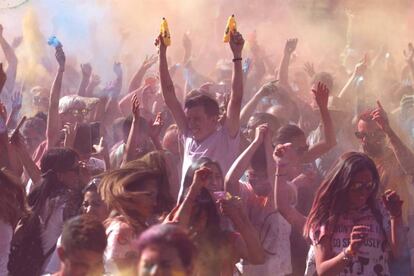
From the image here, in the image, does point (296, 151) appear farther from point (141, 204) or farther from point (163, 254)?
point (163, 254)

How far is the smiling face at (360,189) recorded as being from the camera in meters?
4.16

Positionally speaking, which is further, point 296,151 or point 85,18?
point 85,18

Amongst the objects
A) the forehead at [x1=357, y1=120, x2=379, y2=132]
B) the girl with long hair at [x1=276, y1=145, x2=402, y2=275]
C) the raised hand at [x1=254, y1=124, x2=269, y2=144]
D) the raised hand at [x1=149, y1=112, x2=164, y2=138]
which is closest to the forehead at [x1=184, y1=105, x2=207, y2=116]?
the raised hand at [x1=254, y1=124, x2=269, y2=144]

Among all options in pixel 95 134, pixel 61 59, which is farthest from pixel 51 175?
pixel 61 59

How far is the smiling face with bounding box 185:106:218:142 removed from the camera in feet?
17.3

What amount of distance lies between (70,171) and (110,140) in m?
2.60

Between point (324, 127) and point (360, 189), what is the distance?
1.71m

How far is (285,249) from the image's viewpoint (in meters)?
5.07

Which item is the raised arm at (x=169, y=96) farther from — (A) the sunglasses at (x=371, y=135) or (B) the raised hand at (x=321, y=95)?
(A) the sunglasses at (x=371, y=135)

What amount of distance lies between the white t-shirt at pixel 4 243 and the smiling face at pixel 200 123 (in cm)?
130

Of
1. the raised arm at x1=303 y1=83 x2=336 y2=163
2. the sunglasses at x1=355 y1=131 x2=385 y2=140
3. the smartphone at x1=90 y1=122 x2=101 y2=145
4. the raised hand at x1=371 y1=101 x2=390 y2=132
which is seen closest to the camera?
the raised hand at x1=371 y1=101 x2=390 y2=132

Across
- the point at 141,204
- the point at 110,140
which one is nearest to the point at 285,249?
the point at 141,204

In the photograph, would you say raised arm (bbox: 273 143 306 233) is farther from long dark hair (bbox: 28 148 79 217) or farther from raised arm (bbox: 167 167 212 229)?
long dark hair (bbox: 28 148 79 217)

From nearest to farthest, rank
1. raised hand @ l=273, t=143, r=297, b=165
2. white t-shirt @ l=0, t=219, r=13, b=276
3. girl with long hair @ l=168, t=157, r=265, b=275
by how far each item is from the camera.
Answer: girl with long hair @ l=168, t=157, r=265, b=275
white t-shirt @ l=0, t=219, r=13, b=276
raised hand @ l=273, t=143, r=297, b=165
